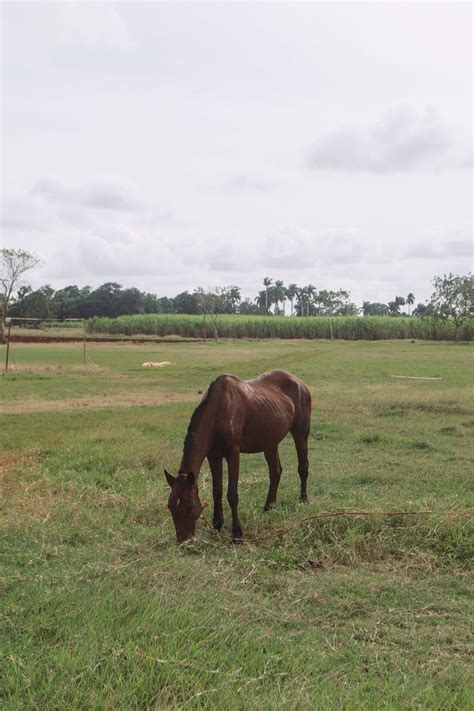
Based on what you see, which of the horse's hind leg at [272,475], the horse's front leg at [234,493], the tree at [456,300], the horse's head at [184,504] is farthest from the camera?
the tree at [456,300]

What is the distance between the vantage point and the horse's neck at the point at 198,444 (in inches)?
224

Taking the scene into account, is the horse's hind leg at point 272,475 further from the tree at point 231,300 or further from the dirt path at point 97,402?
the tree at point 231,300

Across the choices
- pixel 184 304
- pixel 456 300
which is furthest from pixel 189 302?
pixel 456 300

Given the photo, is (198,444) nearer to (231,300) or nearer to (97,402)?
(97,402)

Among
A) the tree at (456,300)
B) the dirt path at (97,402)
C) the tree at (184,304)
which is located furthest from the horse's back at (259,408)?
the tree at (184,304)

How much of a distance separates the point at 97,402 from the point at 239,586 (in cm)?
1208

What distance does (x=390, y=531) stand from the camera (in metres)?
5.88

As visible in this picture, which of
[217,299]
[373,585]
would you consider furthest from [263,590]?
[217,299]

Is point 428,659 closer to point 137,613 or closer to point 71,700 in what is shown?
point 137,613

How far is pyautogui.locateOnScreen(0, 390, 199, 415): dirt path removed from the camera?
14930mm

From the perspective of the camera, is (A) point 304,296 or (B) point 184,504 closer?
(B) point 184,504

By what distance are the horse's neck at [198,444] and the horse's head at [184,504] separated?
0.62ft

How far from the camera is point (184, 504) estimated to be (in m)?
5.42

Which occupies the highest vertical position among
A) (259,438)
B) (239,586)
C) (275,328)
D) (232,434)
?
(275,328)
